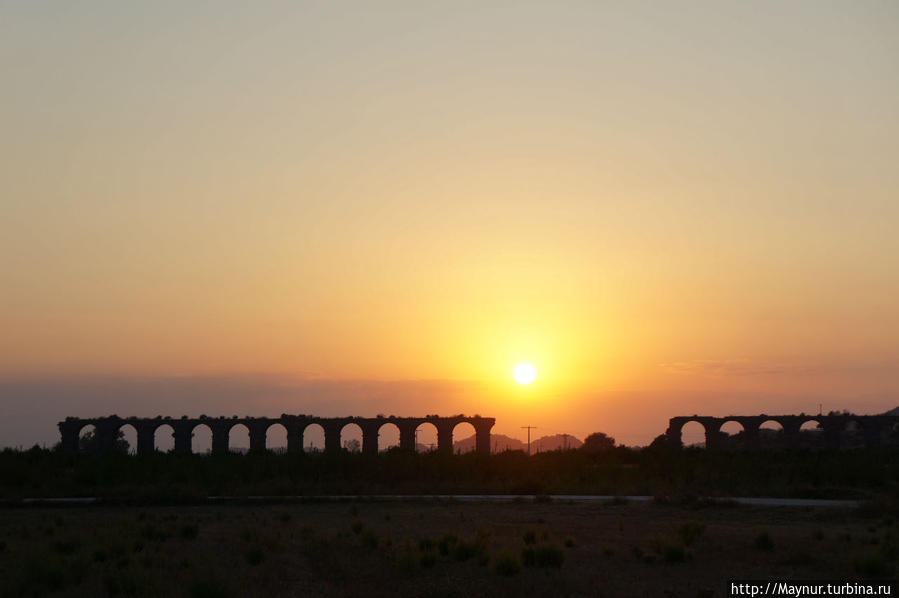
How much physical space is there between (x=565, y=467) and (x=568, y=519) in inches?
804

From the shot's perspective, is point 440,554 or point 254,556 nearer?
point 254,556

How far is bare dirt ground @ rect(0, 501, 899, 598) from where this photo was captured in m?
14.8

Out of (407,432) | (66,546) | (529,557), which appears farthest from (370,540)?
(407,432)

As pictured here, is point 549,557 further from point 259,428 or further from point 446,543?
point 259,428

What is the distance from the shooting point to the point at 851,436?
2729 inches

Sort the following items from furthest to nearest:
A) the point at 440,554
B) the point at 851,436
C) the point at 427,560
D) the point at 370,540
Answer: the point at 851,436 → the point at 370,540 → the point at 440,554 → the point at 427,560

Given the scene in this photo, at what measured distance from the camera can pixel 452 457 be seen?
46.1 meters

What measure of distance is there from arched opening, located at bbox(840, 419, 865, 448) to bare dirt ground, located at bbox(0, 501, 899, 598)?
4187cm

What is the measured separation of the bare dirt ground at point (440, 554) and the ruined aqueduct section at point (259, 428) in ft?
120

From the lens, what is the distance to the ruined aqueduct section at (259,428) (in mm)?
61812

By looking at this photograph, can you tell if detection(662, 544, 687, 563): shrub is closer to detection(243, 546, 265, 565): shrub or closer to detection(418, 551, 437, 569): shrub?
detection(418, 551, 437, 569): shrub

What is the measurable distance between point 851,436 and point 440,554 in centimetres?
5948

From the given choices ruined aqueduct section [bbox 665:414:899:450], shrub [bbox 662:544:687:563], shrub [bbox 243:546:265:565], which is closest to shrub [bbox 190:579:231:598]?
shrub [bbox 243:546:265:565]

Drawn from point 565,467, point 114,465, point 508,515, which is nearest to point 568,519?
point 508,515
